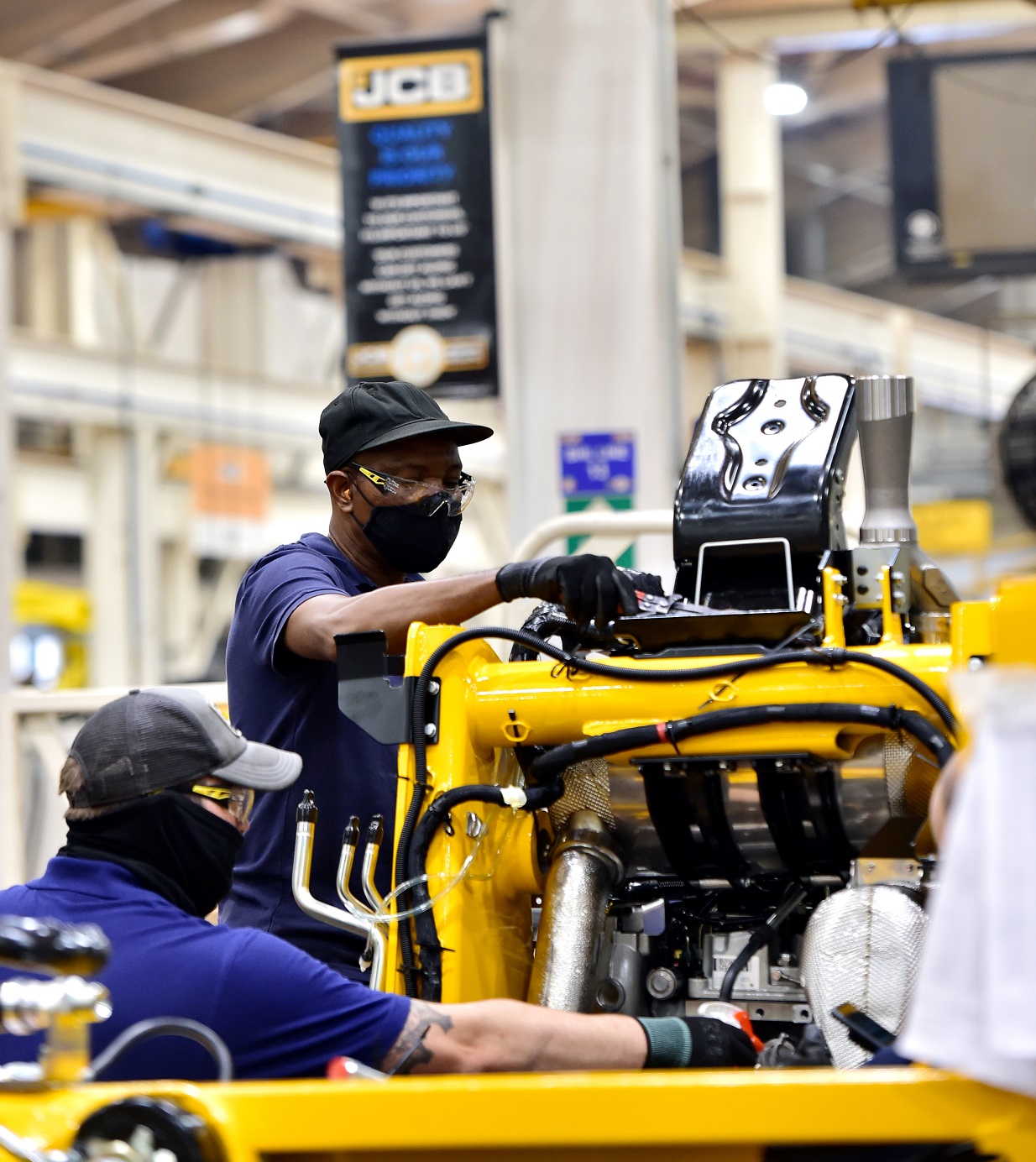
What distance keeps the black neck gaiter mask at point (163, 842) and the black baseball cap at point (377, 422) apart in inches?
39.6

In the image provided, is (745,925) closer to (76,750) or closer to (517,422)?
(76,750)

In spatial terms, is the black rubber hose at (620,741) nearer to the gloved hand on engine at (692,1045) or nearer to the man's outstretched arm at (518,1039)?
the man's outstretched arm at (518,1039)

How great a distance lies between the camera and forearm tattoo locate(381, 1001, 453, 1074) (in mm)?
2268

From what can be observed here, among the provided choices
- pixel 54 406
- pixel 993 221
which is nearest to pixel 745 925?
pixel 993 221

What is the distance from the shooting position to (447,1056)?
229 cm

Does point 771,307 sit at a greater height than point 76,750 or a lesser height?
greater

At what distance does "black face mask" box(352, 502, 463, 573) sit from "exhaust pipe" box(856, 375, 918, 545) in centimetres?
76

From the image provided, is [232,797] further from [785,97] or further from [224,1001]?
[785,97]

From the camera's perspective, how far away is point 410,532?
10.5 ft

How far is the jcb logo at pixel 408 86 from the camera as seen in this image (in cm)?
654

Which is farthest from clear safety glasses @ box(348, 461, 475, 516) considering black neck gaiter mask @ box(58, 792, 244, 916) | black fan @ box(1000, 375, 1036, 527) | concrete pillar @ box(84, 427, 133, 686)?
concrete pillar @ box(84, 427, 133, 686)

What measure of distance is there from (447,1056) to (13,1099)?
68 cm

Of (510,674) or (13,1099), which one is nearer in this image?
(13,1099)

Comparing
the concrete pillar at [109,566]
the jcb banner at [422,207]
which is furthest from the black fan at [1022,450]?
the concrete pillar at [109,566]
